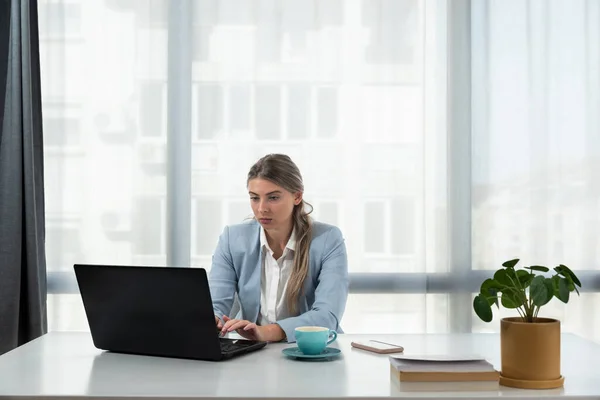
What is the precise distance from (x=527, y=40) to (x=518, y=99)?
274 mm

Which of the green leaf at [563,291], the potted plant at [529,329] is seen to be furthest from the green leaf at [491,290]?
the green leaf at [563,291]

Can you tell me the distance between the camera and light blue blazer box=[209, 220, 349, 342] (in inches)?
93.9

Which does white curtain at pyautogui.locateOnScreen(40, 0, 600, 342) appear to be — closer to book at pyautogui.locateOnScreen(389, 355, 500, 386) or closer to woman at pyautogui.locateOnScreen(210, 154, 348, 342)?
woman at pyautogui.locateOnScreen(210, 154, 348, 342)

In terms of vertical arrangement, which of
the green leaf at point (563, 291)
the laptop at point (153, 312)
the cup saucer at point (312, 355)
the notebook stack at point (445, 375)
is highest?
the green leaf at point (563, 291)

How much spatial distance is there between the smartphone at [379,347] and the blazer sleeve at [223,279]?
2.27ft

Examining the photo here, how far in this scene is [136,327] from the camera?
1.76m

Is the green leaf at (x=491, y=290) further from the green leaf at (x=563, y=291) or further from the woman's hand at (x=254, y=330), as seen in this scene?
the woman's hand at (x=254, y=330)

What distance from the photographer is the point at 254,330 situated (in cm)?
196

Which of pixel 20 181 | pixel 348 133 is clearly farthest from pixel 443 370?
pixel 20 181

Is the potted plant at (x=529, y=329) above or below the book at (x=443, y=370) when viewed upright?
above

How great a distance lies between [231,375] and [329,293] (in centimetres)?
80

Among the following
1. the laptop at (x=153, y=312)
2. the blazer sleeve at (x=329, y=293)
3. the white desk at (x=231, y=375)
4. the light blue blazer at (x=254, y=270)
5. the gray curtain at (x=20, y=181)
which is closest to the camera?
the white desk at (x=231, y=375)

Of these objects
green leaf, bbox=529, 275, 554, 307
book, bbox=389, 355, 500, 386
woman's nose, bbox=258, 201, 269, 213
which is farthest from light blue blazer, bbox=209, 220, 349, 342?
green leaf, bbox=529, 275, 554, 307

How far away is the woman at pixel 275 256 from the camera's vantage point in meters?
2.44
